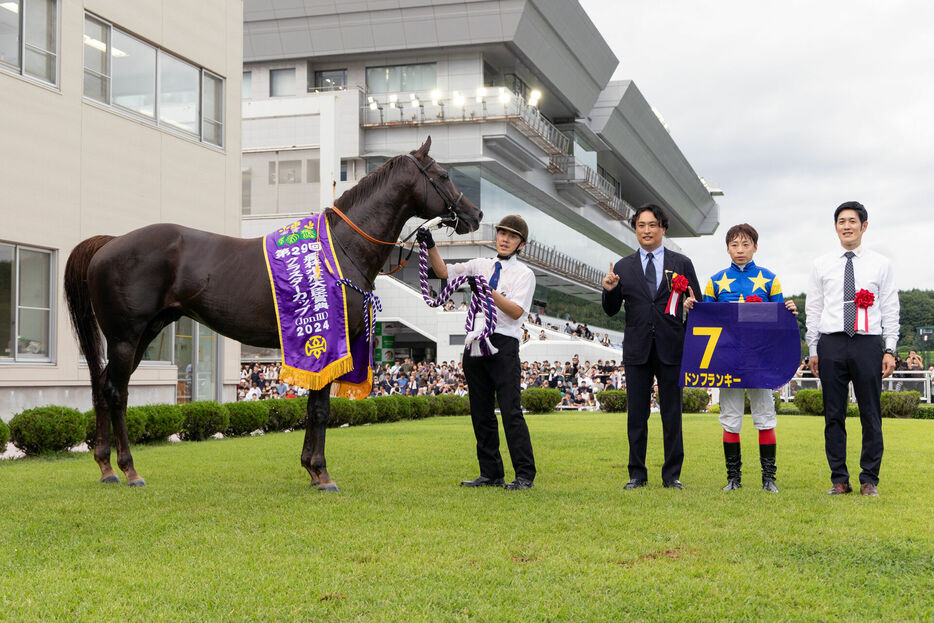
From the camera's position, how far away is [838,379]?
6.95 meters

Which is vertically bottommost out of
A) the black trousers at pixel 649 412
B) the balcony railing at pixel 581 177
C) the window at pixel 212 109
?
the black trousers at pixel 649 412

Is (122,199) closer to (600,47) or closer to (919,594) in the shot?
(919,594)

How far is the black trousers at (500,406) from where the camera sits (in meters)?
7.23

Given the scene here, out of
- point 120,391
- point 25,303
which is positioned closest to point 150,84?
point 25,303

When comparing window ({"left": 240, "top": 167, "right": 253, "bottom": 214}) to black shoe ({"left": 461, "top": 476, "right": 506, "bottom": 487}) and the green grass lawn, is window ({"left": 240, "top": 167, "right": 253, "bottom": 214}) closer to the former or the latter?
the green grass lawn

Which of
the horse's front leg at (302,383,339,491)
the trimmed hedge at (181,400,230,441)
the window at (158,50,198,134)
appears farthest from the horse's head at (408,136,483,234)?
the window at (158,50,198,134)

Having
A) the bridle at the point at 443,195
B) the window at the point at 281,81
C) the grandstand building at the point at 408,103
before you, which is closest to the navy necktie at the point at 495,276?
the bridle at the point at 443,195

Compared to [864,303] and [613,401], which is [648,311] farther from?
[613,401]

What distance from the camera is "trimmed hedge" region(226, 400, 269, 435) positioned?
50.1 ft

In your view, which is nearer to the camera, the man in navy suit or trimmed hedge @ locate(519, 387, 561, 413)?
the man in navy suit

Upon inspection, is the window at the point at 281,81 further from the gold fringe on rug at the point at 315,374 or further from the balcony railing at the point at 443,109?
the gold fringe on rug at the point at 315,374

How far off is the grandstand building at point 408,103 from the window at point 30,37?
2734 centimetres

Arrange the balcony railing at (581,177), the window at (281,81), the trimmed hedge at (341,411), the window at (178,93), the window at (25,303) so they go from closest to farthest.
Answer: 1. the window at (25,303)
2. the window at (178,93)
3. the trimmed hedge at (341,411)
4. the window at (281,81)
5. the balcony railing at (581,177)

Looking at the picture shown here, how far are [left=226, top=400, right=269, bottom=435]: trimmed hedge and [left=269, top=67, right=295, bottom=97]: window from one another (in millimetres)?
37146
